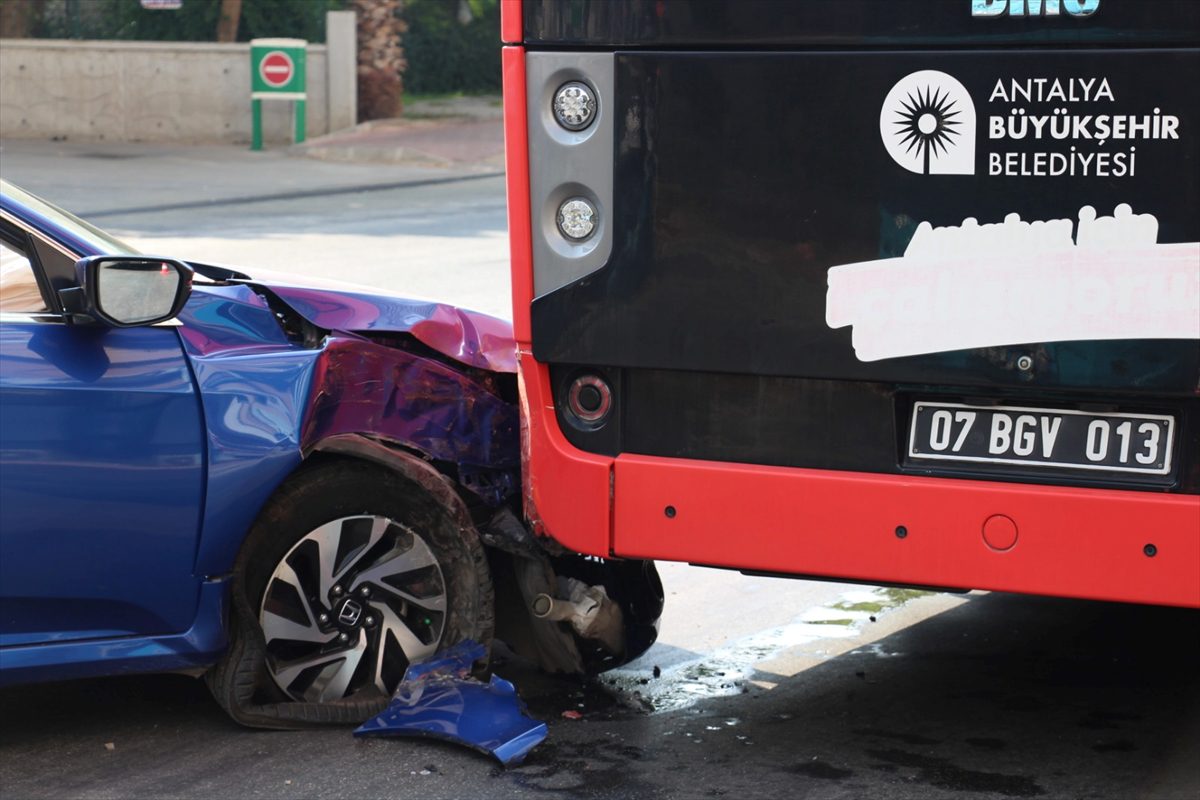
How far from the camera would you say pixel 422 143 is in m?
28.0

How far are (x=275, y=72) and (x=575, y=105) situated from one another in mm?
24388

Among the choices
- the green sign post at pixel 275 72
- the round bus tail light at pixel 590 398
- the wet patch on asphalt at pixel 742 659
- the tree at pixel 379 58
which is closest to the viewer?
the round bus tail light at pixel 590 398

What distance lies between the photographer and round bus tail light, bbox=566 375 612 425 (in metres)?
4.32

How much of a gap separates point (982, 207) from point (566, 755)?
1764mm

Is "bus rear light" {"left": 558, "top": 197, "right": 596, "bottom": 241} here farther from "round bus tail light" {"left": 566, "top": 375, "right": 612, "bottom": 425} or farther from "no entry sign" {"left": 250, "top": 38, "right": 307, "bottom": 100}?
"no entry sign" {"left": 250, "top": 38, "right": 307, "bottom": 100}

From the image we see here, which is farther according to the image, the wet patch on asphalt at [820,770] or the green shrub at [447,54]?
the green shrub at [447,54]

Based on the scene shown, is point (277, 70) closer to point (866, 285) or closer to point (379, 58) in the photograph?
point (379, 58)

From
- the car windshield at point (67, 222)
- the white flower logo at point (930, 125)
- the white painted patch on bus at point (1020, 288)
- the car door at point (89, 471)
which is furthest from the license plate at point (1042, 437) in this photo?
the car windshield at point (67, 222)

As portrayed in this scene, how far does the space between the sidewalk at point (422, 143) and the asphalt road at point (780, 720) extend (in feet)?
62.4

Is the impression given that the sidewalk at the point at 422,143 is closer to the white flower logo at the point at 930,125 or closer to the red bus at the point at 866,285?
the red bus at the point at 866,285

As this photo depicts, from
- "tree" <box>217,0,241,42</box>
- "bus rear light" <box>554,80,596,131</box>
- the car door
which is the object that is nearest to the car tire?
the car door

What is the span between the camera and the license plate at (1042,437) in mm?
3918

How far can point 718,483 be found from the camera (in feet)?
13.8

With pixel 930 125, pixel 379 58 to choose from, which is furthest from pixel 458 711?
pixel 379 58
